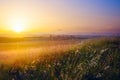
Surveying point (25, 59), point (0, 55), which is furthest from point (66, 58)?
point (0, 55)

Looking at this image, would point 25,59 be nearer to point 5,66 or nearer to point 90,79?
point 5,66

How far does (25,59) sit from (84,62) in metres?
2.25

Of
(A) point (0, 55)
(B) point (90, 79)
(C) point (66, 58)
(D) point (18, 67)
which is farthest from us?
(A) point (0, 55)

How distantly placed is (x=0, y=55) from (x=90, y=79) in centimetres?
443

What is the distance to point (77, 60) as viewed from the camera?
12.6m

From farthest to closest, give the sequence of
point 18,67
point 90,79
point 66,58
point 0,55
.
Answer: point 0,55 < point 66,58 < point 18,67 < point 90,79

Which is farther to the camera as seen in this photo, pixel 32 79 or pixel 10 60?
pixel 10 60

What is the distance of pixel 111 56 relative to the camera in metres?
12.7

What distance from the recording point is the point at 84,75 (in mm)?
11180

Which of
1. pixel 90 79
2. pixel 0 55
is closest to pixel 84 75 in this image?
pixel 90 79

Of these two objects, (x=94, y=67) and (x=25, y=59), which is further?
(x=25, y=59)

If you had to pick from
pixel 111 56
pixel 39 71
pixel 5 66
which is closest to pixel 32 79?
pixel 39 71

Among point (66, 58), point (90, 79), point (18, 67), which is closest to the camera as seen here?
point (90, 79)

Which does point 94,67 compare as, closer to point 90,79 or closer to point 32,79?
point 90,79
